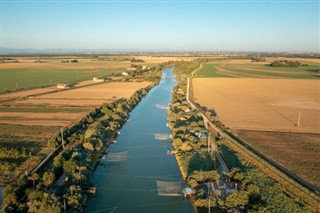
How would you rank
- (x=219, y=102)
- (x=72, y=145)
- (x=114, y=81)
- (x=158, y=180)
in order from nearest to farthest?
1. (x=158, y=180)
2. (x=72, y=145)
3. (x=219, y=102)
4. (x=114, y=81)

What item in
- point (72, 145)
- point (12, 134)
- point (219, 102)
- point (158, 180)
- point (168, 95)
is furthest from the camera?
point (168, 95)

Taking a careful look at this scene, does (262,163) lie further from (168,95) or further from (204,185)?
(168,95)

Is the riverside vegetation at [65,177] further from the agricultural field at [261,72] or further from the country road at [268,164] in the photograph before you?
the agricultural field at [261,72]

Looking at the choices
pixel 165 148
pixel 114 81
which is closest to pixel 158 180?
pixel 165 148

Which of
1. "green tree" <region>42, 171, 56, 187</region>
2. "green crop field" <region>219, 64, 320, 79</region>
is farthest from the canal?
"green crop field" <region>219, 64, 320, 79</region>

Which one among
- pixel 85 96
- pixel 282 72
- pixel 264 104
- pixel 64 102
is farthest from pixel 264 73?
pixel 64 102

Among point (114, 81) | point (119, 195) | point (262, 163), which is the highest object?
point (114, 81)

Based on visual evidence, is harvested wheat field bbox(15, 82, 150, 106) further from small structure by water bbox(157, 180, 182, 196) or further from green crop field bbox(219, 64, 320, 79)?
green crop field bbox(219, 64, 320, 79)
